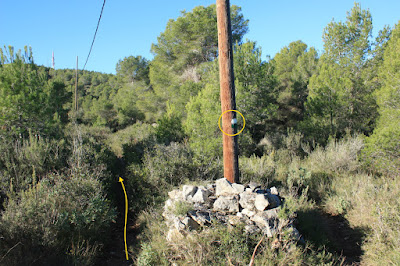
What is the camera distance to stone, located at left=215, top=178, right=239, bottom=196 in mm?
5131

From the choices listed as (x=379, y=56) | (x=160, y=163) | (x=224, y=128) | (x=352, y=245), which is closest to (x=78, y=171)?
(x=160, y=163)

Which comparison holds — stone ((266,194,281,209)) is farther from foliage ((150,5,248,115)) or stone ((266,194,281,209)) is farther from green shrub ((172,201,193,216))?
foliage ((150,5,248,115))

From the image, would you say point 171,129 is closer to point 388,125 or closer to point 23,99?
point 23,99

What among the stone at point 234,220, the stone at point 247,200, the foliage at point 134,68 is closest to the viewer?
the stone at point 234,220

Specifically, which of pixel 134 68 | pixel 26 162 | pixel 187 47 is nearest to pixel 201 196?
pixel 26 162

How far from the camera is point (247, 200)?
194 inches

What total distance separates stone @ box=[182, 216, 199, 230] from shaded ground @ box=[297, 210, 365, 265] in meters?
2.36

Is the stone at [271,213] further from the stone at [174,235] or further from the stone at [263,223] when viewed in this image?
the stone at [174,235]

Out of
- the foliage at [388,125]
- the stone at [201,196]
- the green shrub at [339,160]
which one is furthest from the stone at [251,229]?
the foliage at [388,125]

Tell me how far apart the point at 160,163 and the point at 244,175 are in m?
2.63

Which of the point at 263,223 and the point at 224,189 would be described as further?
the point at 224,189

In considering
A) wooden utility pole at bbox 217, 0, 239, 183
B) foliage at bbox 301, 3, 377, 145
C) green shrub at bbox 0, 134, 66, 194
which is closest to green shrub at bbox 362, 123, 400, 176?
foliage at bbox 301, 3, 377, 145

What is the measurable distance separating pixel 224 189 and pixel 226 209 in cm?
44

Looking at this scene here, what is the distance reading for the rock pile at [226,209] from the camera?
4473mm
